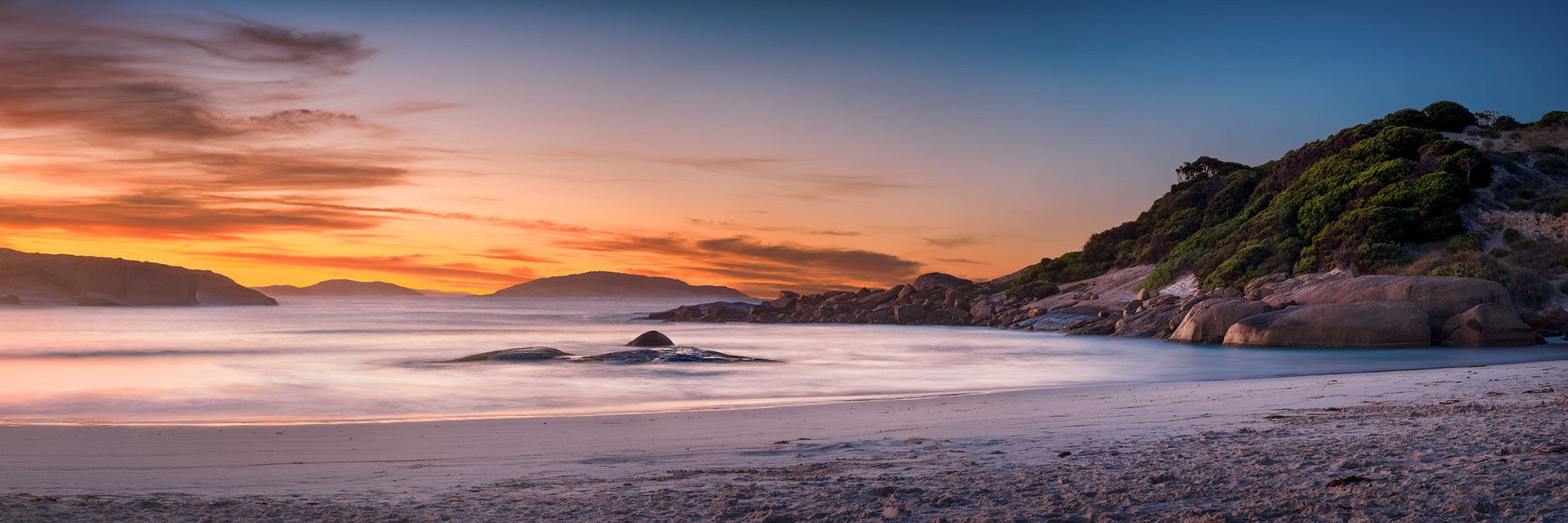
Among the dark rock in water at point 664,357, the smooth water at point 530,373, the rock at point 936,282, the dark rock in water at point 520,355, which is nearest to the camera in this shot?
the smooth water at point 530,373

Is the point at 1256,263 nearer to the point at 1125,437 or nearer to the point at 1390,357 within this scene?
the point at 1390,357

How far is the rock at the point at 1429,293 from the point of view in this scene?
88.3 ft

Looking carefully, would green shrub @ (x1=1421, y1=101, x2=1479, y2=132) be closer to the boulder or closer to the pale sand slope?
the boulder

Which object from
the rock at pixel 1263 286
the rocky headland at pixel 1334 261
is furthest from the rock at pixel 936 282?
the rock at pixel 1263 286

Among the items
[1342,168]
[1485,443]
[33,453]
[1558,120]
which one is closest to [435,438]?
[33,453]

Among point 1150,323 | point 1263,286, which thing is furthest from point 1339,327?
point 1263,286

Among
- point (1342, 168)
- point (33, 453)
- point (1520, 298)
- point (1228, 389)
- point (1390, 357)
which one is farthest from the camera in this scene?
point (1342, 168)

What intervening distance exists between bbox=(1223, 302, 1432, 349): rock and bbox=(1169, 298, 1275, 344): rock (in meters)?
0.97

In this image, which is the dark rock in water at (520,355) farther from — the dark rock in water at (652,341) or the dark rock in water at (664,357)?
the dark rock in water at (652,341)

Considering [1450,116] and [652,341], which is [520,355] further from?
[1450,116]

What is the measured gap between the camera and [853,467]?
7055 mm

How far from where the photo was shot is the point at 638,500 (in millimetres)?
5762

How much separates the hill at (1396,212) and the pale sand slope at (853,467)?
2917 centimetres

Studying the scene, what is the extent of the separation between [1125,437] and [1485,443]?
2571 mm
